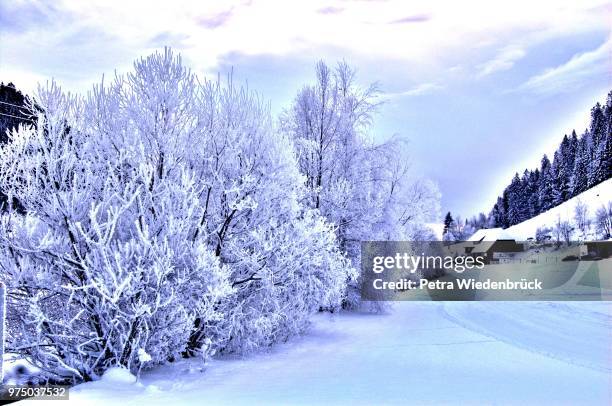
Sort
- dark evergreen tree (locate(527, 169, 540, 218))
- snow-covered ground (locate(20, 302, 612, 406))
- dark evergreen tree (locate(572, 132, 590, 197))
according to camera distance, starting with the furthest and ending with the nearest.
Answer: dark evergreen tree (locate(527, 169, 540, 218)) → dark evergreen tree (locate(572, 132, 590, 197)) → snow-covered ground (locate(20, 302, 612, 406))

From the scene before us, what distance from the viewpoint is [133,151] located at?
877 cm

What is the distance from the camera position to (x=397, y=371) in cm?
884

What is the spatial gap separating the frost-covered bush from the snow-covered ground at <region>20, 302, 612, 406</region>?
638 millimetres

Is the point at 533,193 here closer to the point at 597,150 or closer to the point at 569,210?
the point at 569,210

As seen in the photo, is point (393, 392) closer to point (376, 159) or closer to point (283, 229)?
point (283, 229)

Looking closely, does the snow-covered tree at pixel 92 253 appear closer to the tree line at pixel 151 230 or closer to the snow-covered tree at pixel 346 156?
the tree line at pixel 151 230

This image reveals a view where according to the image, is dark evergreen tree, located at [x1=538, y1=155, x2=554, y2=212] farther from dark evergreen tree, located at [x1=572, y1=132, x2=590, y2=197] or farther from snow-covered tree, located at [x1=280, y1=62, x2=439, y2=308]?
snow-covered tree, located at [x1=280, y1=62, x2=439, y2=308]

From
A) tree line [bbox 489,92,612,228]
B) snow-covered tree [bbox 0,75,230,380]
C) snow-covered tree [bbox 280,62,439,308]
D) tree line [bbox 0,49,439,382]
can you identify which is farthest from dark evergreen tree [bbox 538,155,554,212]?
snow-covered tree [bbox 0,75,230,380]

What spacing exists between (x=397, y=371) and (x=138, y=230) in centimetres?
479

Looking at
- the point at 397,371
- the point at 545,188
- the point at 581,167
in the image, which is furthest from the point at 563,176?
the point at 397,371

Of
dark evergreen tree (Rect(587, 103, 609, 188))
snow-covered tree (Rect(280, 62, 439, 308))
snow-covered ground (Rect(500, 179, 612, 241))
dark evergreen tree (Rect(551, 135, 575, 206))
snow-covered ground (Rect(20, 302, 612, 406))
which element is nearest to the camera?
snow-covered ground (Rect(20, 302, 612, 406))

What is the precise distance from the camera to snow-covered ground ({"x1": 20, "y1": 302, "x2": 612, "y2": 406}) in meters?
7.09

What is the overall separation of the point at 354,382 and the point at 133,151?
5112 millimetres

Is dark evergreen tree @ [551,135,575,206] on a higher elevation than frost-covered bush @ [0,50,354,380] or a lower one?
higher
